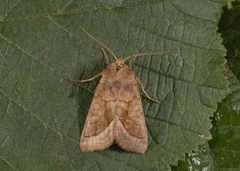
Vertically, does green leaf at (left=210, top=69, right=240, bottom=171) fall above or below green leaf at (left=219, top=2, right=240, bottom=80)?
below

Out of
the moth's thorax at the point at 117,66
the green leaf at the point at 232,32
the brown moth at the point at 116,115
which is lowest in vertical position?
the brown moth at the point at 116,115

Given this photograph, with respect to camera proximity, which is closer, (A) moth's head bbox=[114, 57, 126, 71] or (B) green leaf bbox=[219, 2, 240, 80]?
(A) moth's head bbox=[114, 57, 126, 71]

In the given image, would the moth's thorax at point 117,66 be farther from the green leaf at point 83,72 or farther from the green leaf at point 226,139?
the green leaf at point 226,139

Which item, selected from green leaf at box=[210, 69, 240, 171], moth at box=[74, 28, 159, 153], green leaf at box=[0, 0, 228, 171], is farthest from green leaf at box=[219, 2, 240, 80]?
moth at box=[74, 28, 159, 153]

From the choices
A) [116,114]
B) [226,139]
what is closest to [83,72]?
[116,114]

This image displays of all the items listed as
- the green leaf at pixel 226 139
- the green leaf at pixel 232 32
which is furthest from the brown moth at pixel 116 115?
the green leaf at pixel 232 32

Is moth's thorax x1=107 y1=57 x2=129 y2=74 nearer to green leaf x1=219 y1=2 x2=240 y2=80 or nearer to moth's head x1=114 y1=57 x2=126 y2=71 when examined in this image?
moth's head x1=114 y1=57 x2=126 y2=71
